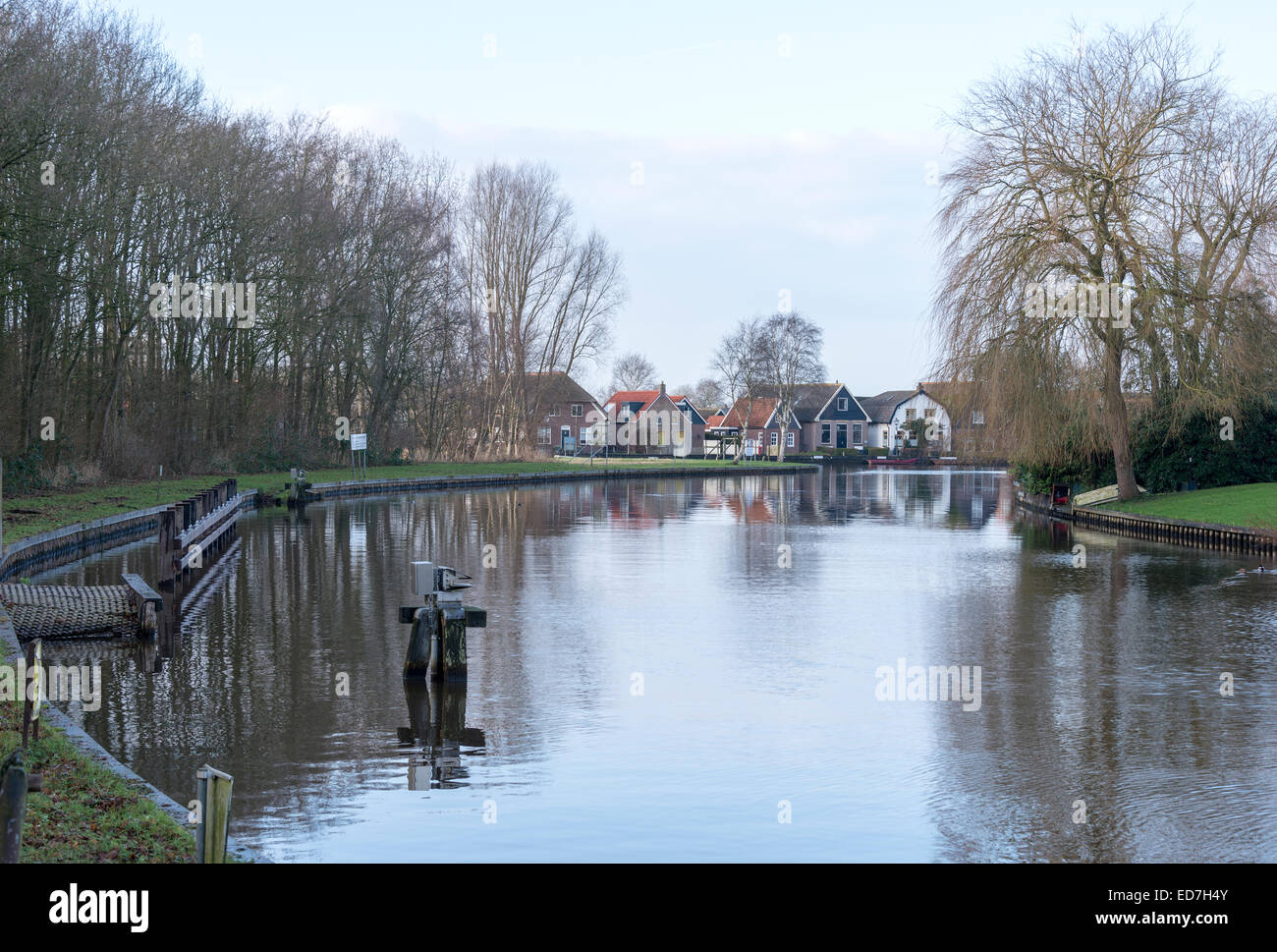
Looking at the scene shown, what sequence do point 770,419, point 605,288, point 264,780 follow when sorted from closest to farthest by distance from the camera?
point 264,780
point 605,288
point 770,419

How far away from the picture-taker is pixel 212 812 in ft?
20.2

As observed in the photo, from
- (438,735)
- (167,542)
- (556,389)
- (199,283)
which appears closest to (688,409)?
(556,389)

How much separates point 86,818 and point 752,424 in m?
106

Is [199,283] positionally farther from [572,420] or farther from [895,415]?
[895,415]

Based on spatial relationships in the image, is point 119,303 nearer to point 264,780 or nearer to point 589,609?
point 589,609

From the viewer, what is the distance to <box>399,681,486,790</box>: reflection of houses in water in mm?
9555

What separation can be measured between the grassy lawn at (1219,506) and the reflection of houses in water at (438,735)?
2051cm

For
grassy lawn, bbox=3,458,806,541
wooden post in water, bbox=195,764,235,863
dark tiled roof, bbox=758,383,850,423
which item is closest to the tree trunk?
grassy lawn, bbox=3,458,806,541

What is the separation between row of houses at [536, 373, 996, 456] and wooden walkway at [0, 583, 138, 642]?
8776 centimetres

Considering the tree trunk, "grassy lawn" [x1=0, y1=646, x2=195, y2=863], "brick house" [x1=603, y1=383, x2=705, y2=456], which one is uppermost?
"brick house" [x1=603, y1=383, x2=705, y2=456]

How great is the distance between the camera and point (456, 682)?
41.7ft

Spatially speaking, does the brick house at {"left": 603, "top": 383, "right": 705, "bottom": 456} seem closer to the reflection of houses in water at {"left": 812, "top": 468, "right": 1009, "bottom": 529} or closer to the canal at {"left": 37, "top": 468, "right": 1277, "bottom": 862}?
the reflection of houses in water at {"left": 812, "top": 468, "right": 1009, "bottom": 529}
